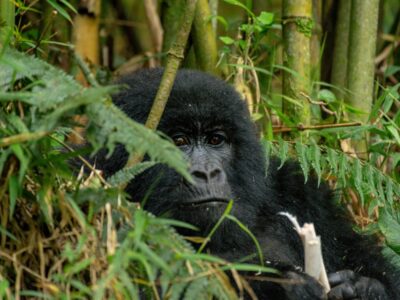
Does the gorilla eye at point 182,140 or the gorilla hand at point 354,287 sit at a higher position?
the gorilla eye at point 182,140

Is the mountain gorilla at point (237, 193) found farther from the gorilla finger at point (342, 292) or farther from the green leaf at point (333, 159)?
the green leaf at point (333, 159)

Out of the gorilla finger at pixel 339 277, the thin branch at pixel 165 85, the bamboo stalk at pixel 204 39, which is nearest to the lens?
the thin branch at pixel 165 85

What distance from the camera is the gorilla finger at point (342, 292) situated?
3293mm

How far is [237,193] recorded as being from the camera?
3619 millimetres

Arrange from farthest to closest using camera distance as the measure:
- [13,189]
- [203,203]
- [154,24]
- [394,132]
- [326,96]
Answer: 1. [154,24]
2. [326,96]
3. [394,132]
4. [203,203]
5. [13,189]

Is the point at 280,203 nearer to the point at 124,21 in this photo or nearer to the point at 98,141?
the point at 98,141

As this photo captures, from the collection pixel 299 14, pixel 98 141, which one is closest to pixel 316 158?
pixel 299 14

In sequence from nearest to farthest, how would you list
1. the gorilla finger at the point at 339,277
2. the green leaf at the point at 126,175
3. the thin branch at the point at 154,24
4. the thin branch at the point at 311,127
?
the green leaf at the point at 126,175 → the gorilla finger at the point at 339,277 → the thin branch at the point at 311,127 → the thin branch at the point at 154,24

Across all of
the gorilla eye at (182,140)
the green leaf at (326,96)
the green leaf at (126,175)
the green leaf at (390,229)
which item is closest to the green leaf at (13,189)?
the green leaf at (126,175)

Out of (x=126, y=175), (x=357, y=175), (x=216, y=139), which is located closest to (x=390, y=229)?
(x=357, y=175)

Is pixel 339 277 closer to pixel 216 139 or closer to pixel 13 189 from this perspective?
pixel 216 139

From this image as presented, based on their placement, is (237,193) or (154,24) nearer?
(237,193)

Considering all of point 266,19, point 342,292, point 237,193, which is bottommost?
point 342,292

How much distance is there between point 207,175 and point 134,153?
47 centimetres
